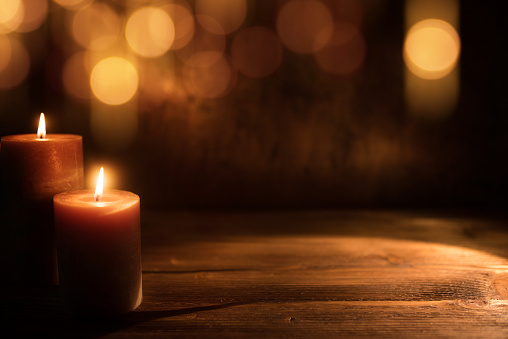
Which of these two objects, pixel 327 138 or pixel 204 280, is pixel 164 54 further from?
pixel 204 280

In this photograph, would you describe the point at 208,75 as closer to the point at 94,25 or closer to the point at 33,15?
the point at 94,25

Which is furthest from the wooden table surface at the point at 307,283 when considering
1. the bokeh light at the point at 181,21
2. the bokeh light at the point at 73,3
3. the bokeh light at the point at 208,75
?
the bokeh light at the point at 73,3

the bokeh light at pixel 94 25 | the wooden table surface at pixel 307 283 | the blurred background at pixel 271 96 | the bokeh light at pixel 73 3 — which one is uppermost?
the bokeh light at pixel 73 3

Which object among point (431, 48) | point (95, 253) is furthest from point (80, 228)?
point (431, 48)

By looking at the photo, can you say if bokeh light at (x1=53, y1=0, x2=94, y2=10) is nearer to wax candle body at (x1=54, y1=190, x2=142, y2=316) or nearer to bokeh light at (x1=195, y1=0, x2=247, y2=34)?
bokeh light at (x1=195, y1=0, x2=247, y2=34)

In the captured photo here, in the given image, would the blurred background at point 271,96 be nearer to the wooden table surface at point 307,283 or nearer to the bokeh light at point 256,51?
the bokeh light at point 256,51

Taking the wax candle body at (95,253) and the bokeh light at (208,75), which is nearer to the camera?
the wax candle body at (95,253)
